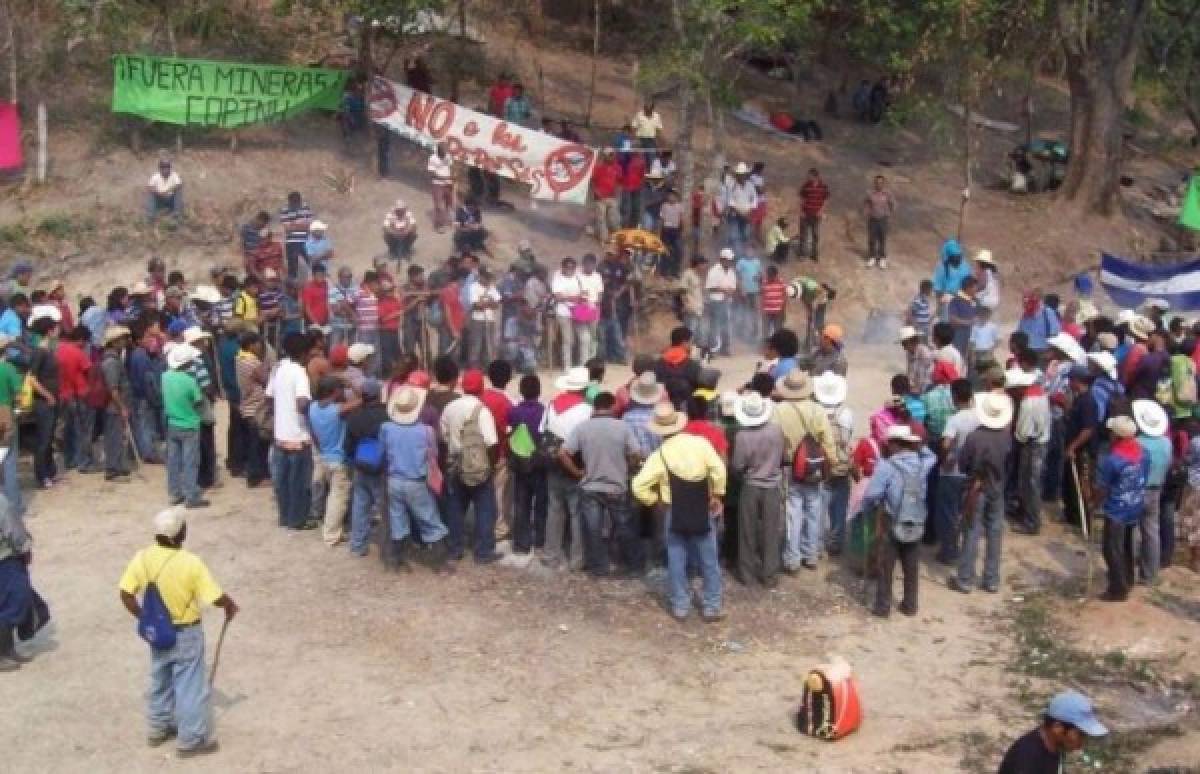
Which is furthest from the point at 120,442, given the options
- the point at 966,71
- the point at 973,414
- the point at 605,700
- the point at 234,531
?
the point at 966,71

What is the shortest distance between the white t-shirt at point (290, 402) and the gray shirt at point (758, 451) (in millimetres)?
3597

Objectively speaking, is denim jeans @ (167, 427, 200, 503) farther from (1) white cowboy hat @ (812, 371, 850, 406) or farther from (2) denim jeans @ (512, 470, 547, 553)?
(1) white cowboy hat @ (812, 371, 850, 406)

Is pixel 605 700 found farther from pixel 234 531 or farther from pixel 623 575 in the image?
pixel 234 531

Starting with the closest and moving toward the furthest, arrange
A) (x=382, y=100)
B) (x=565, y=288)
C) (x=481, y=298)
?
1. (x=481, y=298)
2. (x=565, y=288)
3. (x=382, y=100)

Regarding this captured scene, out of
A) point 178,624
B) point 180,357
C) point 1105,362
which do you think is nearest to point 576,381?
point 180,357

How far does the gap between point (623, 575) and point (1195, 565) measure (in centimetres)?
513

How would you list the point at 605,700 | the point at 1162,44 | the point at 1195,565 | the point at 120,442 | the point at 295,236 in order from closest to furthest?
the point at 605,700, the point at 1195,565, the point at 120,442, the point at 295,236, the point at 1162,44

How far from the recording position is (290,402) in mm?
12898

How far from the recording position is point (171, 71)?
74.3ft

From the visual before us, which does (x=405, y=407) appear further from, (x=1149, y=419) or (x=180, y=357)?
(x=1149, y=419)

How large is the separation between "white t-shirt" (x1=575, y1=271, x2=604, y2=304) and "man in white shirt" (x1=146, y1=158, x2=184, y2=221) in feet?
20.6

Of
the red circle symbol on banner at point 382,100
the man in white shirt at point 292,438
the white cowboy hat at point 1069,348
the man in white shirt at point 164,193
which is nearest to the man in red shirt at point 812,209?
the red circle symbol on banner at point 382,100

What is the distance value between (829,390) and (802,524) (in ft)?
3.73

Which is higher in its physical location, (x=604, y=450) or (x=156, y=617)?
(x=604, y=450)
